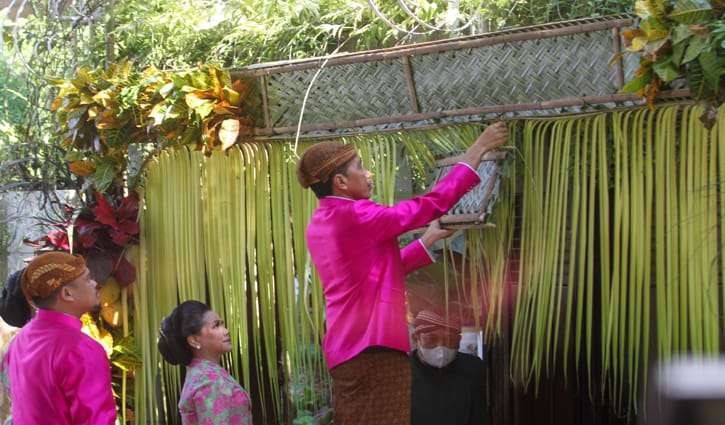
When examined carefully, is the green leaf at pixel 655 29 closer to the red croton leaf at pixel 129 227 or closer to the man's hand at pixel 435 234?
the man's hand at pixel 435 234

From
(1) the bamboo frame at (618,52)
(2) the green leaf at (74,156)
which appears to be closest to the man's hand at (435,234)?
(1) the bamboo frame at (618,52)

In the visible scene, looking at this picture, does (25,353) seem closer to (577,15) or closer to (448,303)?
(448,303)

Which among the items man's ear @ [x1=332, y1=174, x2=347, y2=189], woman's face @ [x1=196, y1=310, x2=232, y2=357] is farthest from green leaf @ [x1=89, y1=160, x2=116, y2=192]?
man's ear @ [x1=332, y1=174, x2=347, y2=189]

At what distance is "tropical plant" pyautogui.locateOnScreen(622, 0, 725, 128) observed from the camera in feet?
11.6

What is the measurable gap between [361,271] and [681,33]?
4.13 ft

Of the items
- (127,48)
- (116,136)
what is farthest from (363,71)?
(127,48)

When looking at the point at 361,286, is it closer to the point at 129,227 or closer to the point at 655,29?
the point at 655,29

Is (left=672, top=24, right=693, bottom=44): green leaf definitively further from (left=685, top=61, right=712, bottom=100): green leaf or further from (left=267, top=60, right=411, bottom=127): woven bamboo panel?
(left=267, top=60, right=411, bottom=127): woven bamboo panel

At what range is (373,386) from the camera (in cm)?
397

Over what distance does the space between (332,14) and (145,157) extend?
3.39 ft

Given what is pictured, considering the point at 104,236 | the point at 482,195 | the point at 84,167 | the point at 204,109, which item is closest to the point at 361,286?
the point at 482,195

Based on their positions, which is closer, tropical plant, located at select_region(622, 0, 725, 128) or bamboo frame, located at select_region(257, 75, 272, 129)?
tropical plant, located at select_region(622, 0, 725, 128)

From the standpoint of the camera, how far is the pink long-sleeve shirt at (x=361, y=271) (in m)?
3.90

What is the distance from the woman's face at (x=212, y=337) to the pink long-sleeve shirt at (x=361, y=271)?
1.71 ft
